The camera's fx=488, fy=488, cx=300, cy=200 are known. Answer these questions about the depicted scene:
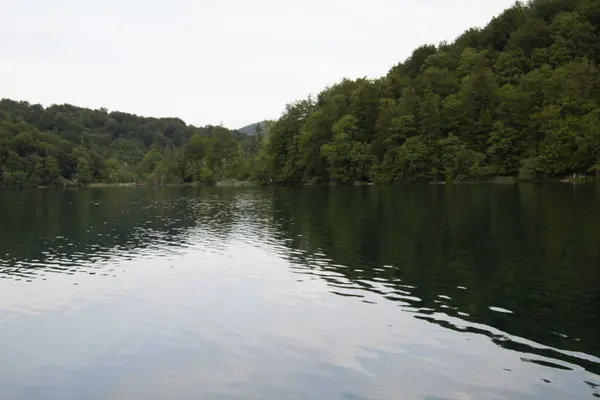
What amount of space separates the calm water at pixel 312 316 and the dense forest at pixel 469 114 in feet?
226

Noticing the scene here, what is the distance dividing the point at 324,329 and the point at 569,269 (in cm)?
1257

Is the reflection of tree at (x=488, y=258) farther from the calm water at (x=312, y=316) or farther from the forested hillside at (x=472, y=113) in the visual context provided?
the forested hillside at (x=472, y=113)

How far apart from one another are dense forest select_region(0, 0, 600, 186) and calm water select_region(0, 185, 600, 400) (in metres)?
68.7

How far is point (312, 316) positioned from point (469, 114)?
104 metres

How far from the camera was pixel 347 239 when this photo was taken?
32.9 m

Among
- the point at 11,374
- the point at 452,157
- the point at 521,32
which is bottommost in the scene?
the point at 11,374

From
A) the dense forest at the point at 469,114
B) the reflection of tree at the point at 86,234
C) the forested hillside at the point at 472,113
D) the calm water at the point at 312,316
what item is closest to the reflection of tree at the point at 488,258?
the calm water at the point at 312,316

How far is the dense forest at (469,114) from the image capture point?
9375 cm

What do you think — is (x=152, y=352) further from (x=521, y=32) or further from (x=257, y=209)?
(x=521, y=32)

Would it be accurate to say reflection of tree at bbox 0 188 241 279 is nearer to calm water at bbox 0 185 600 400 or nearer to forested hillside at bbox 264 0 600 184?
calm water at bbox 0 185 600 400

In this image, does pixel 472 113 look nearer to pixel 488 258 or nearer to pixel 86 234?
pixel 86 234

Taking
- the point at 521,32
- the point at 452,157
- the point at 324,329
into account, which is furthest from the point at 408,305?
the point at 521,32

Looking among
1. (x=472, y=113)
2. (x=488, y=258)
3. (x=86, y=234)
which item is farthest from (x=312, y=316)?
(x=472, y=113)

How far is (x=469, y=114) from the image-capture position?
11075cm
